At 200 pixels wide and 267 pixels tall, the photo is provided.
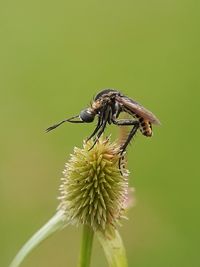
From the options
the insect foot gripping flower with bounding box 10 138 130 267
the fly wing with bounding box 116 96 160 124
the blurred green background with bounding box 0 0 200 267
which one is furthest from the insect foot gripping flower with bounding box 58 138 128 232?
the blurred green background with bounding box 0 0 200 267

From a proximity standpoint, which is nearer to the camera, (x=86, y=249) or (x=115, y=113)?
(x=86, y=249)

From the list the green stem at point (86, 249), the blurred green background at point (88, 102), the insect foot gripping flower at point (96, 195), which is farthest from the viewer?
the blurred green background at point (88, 102)

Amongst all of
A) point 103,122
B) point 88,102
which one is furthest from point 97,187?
point 88,102

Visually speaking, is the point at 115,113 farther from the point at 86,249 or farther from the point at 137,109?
the point at 86,249

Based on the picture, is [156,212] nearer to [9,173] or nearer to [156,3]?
[9,173]

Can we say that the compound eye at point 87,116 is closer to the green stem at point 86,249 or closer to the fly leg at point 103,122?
the fly leg at point 103,122

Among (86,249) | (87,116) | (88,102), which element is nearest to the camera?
(86,249)

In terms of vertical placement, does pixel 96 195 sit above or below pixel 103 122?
below

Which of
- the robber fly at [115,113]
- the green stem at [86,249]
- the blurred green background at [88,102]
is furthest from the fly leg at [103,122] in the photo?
the blurred green background at [88,102]

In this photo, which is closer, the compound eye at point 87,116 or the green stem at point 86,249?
the green stem at point 86,249
